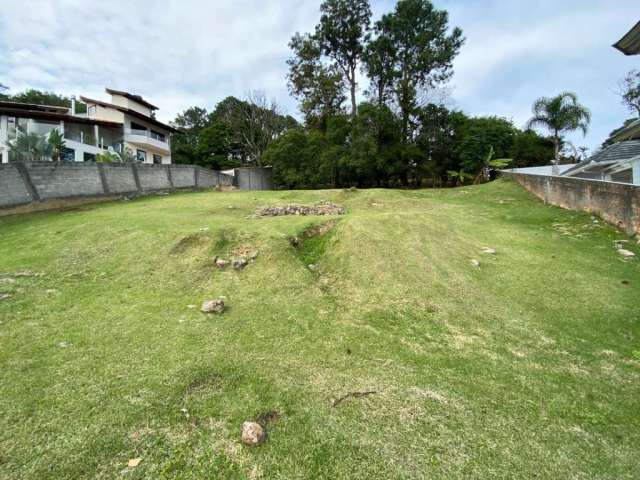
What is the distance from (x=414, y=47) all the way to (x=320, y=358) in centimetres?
2264

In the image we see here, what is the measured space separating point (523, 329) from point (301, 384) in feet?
9.19

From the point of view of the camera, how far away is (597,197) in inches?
328

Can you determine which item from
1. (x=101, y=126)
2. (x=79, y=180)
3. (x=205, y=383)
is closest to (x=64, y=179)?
(x=79, y=180)

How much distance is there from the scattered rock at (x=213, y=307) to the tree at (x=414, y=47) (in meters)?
19.5

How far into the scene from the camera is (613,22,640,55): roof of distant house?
14.6ft

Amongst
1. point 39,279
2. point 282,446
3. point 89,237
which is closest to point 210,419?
point 282,446

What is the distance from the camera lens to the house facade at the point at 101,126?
775 inches

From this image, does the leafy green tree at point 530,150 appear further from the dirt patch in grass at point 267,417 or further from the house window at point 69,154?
the house window at point 69,154

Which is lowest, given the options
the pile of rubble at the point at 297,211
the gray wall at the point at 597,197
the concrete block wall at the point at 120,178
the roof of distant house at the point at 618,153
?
the pile of rubble at the point at 297,211

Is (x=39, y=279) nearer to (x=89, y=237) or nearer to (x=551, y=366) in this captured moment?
(x=89, y=237)

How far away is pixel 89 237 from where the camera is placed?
6.39 m

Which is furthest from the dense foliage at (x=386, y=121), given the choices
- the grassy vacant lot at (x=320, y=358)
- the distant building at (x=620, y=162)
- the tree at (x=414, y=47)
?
the grassy vacant lot at (x=320, y=358)

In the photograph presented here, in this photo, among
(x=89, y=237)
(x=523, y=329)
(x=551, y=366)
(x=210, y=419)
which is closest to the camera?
(x=210, y=419)

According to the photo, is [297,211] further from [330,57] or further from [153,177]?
[330,57]
